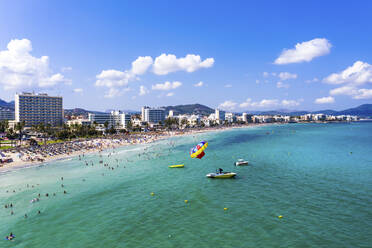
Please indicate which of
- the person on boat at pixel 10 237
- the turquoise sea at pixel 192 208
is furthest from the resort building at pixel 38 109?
the person on boat at pixel 10 237

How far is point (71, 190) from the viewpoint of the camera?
3972 centimetres

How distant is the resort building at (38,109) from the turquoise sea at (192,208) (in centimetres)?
12191

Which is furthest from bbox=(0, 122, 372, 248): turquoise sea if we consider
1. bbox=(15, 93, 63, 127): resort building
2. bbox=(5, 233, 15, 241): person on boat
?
bbox=(15, 93, 63, 127): resort building

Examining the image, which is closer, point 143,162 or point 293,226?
point 293,226

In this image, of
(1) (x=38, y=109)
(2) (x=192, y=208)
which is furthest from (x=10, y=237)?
(1) (x=38, y=109)

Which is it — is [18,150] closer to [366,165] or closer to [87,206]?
[87,206]

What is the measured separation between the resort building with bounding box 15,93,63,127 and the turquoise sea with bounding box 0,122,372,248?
121909mm

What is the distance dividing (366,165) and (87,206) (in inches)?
2386

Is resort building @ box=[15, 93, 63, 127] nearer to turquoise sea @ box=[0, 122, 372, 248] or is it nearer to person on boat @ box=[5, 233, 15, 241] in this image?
turquoise sea @ box=[0, 122, 372, 248]

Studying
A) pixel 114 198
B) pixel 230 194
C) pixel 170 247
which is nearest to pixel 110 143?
pixel 114 198

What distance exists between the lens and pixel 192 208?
30.3m

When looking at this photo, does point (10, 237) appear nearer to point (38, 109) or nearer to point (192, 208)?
point (192, 208)

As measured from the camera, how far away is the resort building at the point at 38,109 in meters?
149

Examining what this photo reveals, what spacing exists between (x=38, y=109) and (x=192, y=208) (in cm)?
16491
